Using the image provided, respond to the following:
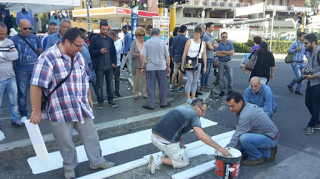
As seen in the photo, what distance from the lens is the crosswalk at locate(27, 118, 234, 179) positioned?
3660 millimetres

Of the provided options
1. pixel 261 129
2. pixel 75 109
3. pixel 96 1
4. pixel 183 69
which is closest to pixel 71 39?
pixel 75 109

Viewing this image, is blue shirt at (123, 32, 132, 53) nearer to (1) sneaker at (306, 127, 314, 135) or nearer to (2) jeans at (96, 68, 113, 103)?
(2) jeans at (96, 68, 113, 103)

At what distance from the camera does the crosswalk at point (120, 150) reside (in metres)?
3.66

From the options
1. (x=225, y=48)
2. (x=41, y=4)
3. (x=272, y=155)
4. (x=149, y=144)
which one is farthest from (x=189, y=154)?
(x=41, y=4)

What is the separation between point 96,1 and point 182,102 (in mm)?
44542

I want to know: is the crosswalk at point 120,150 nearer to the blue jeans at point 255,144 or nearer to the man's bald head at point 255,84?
the blue jeans at point 255,144

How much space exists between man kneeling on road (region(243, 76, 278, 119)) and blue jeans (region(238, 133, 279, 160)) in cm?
105

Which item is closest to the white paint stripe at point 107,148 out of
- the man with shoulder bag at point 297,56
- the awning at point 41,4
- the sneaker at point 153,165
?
the sneaker at point 153,165

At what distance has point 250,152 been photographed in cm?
379

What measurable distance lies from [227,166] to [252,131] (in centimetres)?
80

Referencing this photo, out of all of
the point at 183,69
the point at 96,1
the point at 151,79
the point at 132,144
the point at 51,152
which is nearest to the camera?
the point at 51,152

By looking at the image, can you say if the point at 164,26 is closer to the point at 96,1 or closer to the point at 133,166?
the point at 133,166

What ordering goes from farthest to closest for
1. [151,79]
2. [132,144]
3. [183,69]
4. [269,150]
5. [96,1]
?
[96,1] < [183,69] < [151,79] < [132,144] < [269,150]

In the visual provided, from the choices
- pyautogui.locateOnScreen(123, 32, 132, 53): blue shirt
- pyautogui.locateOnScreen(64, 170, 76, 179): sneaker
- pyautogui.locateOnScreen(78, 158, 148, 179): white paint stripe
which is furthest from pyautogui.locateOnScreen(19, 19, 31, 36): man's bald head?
pyautogui.locateOnScreen(123, 32, 132, 53): blue shirt
